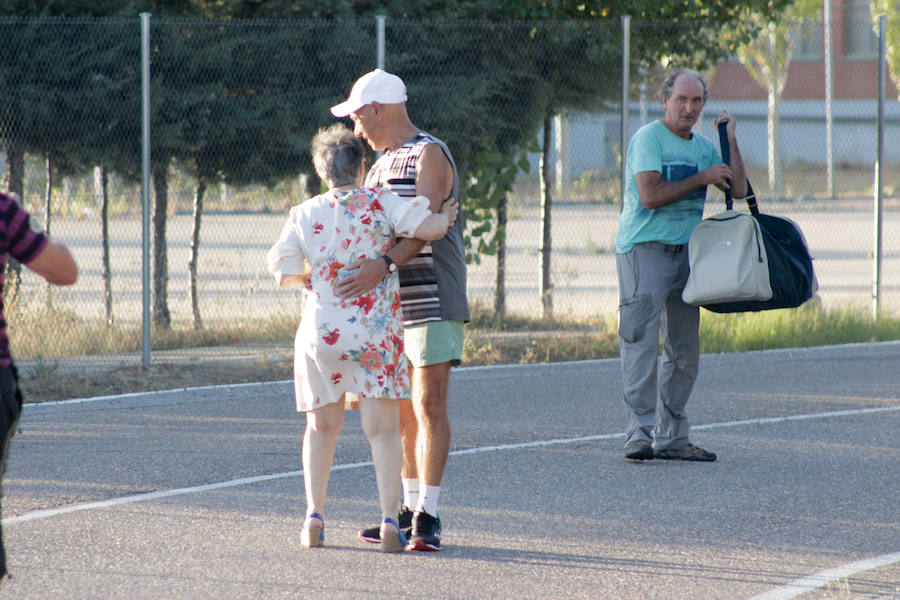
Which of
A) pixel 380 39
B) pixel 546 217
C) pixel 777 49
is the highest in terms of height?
pixel 777 49

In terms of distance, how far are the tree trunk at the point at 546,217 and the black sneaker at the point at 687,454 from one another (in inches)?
206

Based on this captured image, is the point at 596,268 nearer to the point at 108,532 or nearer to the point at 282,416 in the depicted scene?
the point at 282,416

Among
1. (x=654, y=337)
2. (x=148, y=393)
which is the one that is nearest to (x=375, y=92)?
(x=654, y=337)

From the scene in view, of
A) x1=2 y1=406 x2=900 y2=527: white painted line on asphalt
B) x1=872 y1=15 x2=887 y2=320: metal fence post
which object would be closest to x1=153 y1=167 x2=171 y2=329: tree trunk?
x1=2 y1=406 x2=900 y2=527: white painted line on asphalt

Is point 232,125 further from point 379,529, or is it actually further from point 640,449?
point 379,529

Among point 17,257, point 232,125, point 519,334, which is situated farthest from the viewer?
point 519,334

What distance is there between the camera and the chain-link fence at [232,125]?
968 cm

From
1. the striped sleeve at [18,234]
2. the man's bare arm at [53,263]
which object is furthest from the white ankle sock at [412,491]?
the striped sleeve at [18,234]

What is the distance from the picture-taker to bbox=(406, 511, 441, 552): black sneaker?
4.92 metres

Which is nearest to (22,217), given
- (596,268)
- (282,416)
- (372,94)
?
(372,94)

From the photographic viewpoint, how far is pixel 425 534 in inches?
195

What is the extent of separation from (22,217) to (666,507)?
3352mm

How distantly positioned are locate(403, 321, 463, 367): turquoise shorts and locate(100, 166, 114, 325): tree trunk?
575 centimetres

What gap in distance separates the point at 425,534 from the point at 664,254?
229cm
